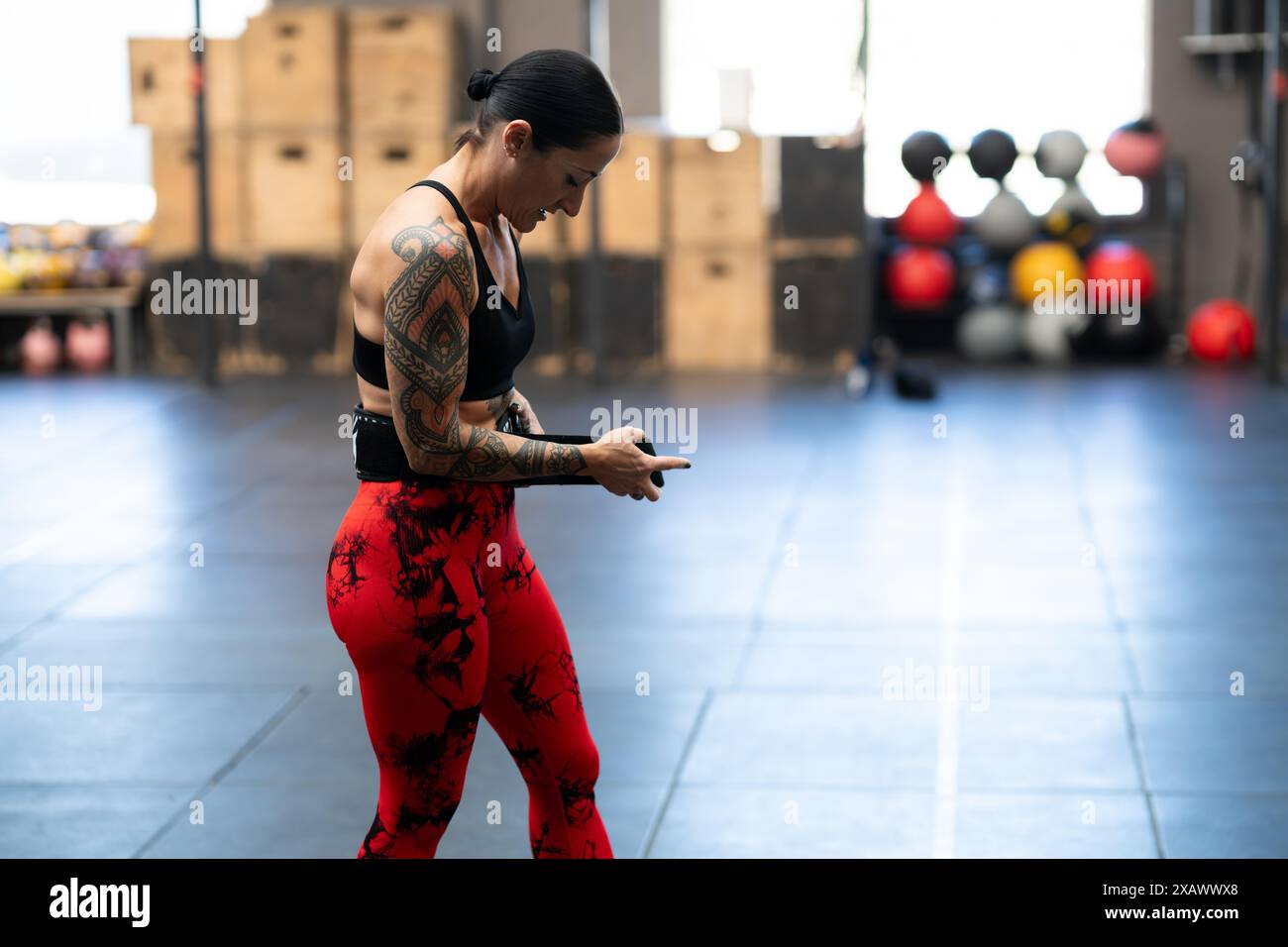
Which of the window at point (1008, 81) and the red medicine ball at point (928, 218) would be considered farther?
the window at point (1008, 81)

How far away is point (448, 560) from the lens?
265 centimetres

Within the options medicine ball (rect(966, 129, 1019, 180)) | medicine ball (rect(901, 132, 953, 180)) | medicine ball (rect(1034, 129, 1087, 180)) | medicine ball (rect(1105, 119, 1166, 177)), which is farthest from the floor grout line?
medicine ball (rect(1105, 119, 1166, 177))

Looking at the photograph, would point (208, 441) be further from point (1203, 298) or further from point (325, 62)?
point (1203, 298)

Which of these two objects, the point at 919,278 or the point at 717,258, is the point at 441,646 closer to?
the point at 717,258

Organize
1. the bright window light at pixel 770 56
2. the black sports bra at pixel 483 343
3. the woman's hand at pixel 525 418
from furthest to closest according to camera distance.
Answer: the bright window light at pixel 770 56
the woman's hand at pixel 525 418
the black sports bra at pixel 483 343

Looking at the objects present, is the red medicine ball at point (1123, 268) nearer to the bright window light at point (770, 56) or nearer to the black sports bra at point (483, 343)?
the bright window light at point (770, 56)

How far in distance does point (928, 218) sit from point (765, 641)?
7.21 m

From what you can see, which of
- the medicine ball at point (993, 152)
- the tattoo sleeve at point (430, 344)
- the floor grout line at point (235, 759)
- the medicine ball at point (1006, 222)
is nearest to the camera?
the tattoo sleeve at point (430, 344)

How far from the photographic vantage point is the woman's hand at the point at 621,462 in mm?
2619

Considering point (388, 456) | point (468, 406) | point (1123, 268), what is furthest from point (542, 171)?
point (1123, 268)

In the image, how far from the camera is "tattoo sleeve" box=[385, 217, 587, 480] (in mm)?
2443

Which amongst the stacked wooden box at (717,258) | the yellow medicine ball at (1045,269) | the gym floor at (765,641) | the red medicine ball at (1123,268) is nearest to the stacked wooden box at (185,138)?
the gym floor at (765,641)

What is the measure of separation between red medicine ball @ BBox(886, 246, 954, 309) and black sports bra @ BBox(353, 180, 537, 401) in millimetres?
9827
